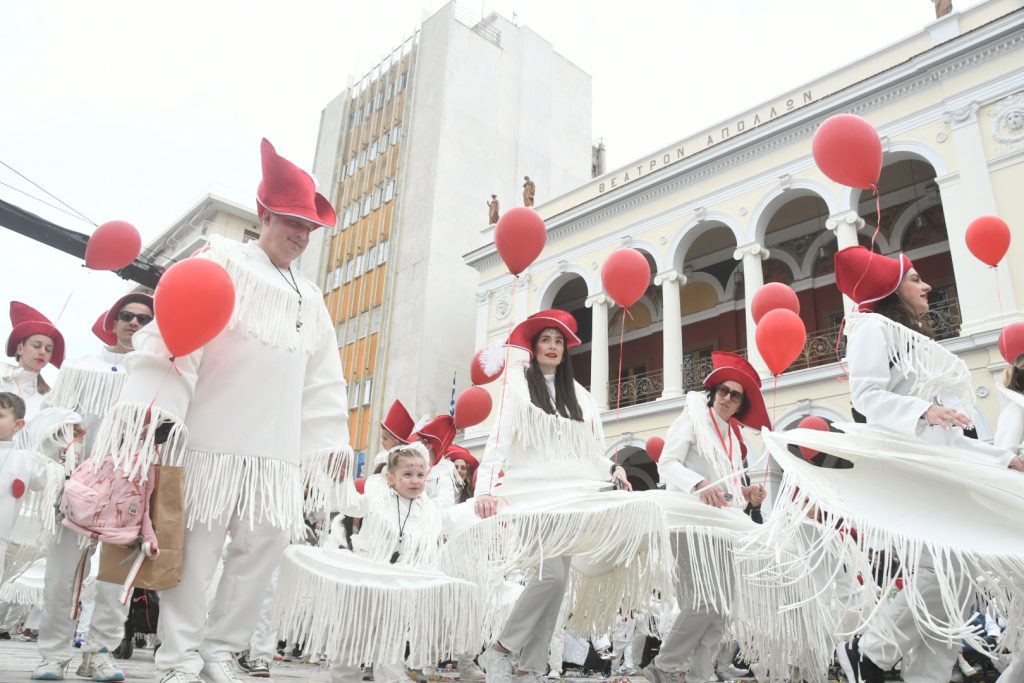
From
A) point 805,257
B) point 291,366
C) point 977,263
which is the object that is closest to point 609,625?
point 291,366

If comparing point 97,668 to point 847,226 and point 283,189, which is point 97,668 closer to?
point 283,189

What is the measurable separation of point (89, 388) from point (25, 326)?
1.32 metres

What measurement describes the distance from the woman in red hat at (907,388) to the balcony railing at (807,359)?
8.30m

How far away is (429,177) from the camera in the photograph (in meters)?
27.6

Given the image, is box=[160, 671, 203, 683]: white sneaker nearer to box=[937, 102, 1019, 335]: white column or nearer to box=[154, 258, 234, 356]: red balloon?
box=[154, 258, 234, 356]: red balloon

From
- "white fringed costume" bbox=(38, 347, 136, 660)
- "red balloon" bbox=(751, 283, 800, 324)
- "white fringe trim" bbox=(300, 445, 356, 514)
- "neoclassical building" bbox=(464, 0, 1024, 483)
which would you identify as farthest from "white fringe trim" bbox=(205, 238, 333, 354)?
"neoclassical building" bbox=(464, 0, 1024, 483)

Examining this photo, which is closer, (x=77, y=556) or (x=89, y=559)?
(x=77, y=556)

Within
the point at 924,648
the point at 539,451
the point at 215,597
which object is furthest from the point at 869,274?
the point at 215,597

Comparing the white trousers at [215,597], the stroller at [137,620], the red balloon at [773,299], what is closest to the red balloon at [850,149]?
the red balloon at [773,299]

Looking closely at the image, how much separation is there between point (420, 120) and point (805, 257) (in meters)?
16.5

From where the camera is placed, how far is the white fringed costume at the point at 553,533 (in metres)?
3.44

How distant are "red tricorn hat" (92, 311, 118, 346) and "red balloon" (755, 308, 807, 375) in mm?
5598

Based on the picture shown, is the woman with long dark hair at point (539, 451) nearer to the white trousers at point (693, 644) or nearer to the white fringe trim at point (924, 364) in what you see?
the white trousers at point (693, 644)

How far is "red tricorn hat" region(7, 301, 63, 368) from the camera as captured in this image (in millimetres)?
5051
